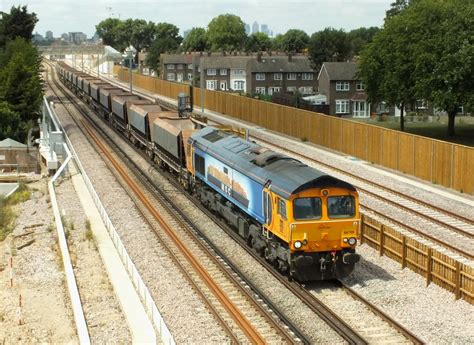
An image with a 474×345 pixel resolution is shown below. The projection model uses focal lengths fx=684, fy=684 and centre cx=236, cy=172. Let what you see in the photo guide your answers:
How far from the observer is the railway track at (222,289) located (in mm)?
16781

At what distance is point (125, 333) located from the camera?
16.8 m

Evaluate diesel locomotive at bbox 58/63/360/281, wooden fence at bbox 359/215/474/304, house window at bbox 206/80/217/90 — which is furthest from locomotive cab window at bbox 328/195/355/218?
house window at bbox 206/80/217/90

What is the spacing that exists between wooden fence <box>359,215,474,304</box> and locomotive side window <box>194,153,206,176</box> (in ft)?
24.8

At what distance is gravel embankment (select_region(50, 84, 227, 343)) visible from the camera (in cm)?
1705

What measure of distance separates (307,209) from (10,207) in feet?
72.7

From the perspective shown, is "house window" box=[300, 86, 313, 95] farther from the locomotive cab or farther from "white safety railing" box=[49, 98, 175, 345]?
the locomotive cab

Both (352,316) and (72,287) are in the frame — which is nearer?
(352,316)

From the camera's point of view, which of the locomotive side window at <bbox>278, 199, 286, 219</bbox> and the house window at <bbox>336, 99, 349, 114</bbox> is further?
the house window at <bbox>336, 99, 349, 114</bbox>

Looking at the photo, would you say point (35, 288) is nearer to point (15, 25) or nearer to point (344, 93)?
point (344, 93)

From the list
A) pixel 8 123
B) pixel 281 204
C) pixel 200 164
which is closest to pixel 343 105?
pixel 8 123

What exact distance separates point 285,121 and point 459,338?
39900mm

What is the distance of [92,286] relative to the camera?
20844mm

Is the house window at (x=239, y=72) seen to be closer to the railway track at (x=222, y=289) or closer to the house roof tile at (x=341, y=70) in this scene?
the house roof tile at (x=341, y=70)

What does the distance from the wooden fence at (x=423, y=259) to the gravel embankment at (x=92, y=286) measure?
9159mm
